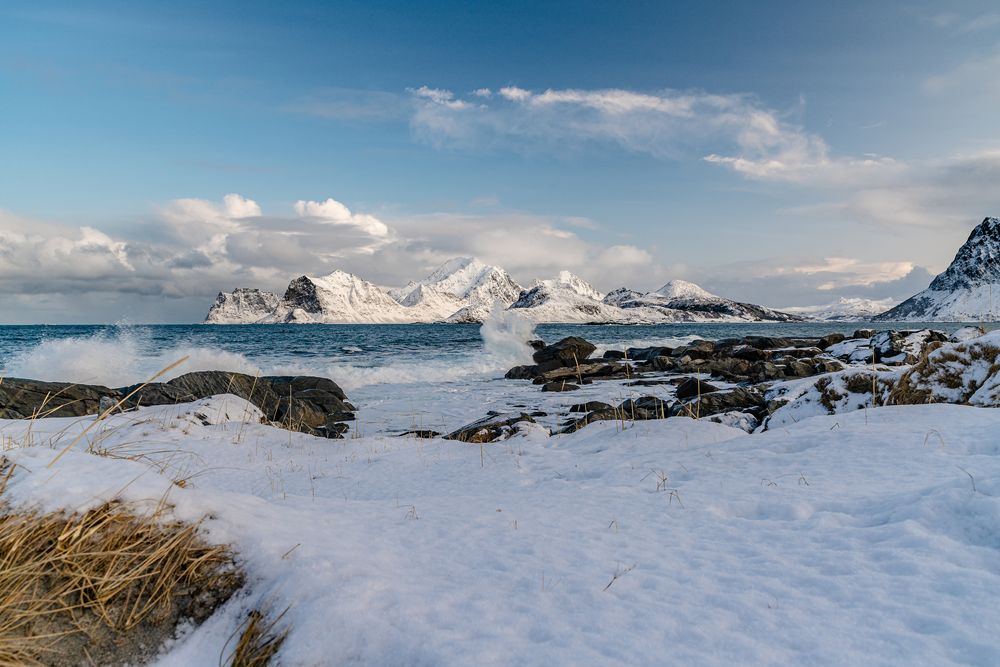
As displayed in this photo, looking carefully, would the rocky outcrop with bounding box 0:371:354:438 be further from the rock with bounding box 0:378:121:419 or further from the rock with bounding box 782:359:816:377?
the rock with bounding box 782:359:816:377

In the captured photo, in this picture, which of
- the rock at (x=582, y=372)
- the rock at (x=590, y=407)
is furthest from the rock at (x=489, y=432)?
the rock at (x=582, y=372)

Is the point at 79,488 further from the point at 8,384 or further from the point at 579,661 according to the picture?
the point at 8,384

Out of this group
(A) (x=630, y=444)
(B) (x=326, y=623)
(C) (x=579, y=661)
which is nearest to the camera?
(C) (x=579, y=661)

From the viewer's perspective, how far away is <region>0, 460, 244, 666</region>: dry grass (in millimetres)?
2041

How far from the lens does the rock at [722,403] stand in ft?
36.8

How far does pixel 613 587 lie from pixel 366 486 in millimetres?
3739

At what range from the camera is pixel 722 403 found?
11.5 meters

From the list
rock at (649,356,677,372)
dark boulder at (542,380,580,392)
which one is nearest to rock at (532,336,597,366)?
rock at (649,356,677,372)

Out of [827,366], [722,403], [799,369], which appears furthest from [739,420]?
[799,369]

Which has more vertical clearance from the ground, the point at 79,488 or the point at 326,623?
the point at 79,488

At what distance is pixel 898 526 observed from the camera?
3.00m

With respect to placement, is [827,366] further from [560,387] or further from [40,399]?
[40,399]

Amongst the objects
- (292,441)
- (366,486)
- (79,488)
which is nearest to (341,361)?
(292,441)

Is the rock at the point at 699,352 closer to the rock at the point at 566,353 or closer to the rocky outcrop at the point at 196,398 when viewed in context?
the rock at the point at 566,353
